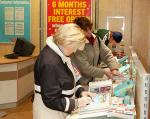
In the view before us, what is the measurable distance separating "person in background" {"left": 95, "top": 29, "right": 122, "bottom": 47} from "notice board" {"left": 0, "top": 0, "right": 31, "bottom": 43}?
5.66 feet

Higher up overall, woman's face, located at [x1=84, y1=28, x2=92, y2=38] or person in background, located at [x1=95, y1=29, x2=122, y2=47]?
woman's face, located at [x1=84, y1=28, x2=92, y2=38]

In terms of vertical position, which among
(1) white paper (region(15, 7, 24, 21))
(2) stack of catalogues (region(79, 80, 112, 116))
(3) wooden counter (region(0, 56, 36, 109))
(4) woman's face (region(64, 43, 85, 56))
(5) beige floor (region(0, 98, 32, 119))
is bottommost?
(5) beige floor (region(0, 98, 32, 119))

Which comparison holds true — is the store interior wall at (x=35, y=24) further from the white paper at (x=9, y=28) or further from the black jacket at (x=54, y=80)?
the black jacket at (x=54, y=80)

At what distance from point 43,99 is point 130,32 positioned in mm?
3948

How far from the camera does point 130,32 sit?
5.70 metres

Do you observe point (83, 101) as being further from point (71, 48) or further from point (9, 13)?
point (9, 13)

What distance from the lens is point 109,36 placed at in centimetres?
471

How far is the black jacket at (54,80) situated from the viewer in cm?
198

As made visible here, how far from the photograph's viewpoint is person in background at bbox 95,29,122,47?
4.62 m

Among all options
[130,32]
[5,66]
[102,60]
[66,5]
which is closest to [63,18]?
[66,5]

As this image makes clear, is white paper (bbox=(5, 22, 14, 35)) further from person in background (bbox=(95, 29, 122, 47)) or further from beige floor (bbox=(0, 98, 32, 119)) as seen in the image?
person in background (bbox=(95, 29, 122, 47))

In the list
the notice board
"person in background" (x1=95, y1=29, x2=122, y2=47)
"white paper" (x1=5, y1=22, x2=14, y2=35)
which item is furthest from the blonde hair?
"white paper" (x1=5, y1=22, x2=14, y2=35)

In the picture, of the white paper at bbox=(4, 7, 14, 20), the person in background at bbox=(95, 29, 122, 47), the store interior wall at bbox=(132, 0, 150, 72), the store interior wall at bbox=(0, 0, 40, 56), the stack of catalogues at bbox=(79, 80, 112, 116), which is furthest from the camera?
the white paper at bbox=(4, 7, 14, 20)

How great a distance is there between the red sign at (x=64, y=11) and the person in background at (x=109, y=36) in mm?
858
